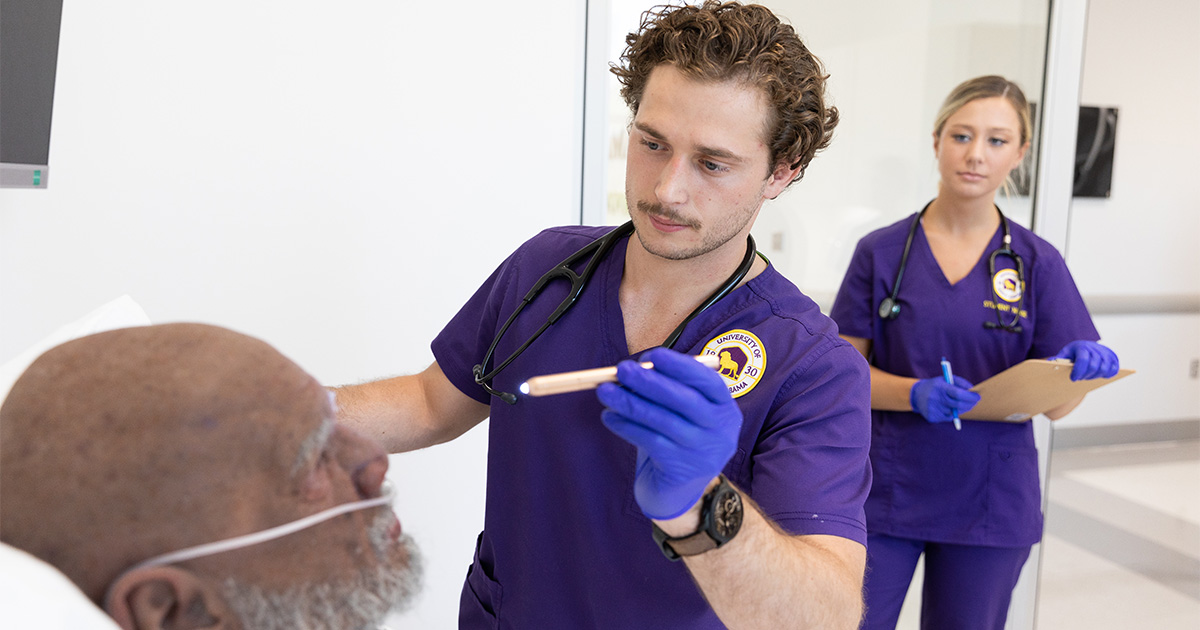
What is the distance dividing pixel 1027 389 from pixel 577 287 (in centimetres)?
102

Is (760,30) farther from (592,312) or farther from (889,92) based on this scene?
(889,92)

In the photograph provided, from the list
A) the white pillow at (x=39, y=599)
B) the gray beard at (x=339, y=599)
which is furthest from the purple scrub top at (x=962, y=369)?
the white pillow at (x=39, y=599)

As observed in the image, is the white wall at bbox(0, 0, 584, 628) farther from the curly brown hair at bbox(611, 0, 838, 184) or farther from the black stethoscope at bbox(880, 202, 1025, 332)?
the black stethoscope at bbox(880, 202, 1025, 332)

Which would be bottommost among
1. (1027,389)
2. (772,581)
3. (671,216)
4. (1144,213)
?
(772,581)

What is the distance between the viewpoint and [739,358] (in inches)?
44.3

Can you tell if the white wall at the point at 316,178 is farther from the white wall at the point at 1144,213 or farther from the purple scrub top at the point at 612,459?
the white wall at the point at 1144,213

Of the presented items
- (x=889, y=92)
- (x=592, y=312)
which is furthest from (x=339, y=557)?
(x=889, y=92)

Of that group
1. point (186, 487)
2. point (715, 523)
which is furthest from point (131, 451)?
point (715, 523)

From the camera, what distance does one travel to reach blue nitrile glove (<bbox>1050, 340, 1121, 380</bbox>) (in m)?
1.73

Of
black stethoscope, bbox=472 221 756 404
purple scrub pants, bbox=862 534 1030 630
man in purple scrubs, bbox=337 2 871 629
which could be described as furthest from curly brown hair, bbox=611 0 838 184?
purple scrub pants, bbox=862 534 1030 630

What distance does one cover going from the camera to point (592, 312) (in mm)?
1229

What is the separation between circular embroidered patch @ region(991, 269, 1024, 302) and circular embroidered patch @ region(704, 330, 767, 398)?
3.30 feet

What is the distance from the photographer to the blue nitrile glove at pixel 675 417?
795 mm

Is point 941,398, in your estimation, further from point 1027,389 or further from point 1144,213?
point 1144,213
